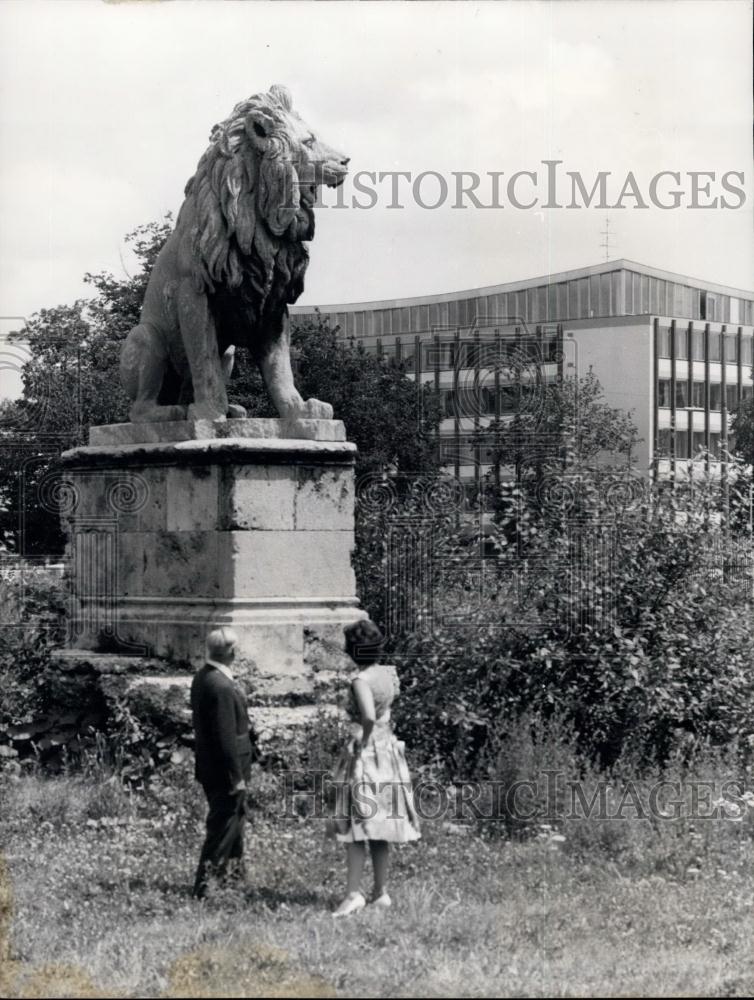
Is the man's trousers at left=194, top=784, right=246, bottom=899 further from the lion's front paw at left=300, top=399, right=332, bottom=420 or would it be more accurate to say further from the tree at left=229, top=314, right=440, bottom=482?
the tree at left=229, top=314, right=440, bottom=482

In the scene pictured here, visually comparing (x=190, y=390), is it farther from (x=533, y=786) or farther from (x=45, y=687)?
(x=533, y=786)

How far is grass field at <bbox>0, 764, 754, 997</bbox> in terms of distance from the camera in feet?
23.6

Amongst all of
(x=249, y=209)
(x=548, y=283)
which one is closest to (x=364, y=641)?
(x=249, y=209)

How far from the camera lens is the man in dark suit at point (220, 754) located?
8547 mm

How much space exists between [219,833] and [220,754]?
45cm

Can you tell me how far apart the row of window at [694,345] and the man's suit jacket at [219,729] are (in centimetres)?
6500

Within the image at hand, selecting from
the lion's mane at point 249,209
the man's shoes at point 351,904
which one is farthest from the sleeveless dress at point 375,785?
the lion's mane at point 249,209

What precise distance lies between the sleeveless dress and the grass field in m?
0.43

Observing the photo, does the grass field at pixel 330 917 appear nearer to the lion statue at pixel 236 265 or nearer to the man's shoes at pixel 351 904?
the man's shoes at pixel 351 904

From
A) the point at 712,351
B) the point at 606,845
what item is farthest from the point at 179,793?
the point at 712,351

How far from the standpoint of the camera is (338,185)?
1142 cm

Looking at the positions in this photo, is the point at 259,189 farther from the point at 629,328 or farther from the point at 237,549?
the point at 629,328

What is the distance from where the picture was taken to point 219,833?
339 inches

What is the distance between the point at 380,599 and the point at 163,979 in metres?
6.16
